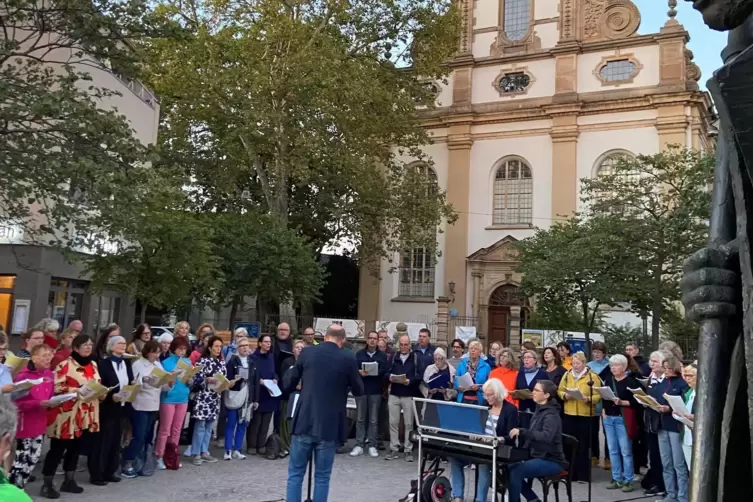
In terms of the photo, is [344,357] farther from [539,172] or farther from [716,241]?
[539,172]

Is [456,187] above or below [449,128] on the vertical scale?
below

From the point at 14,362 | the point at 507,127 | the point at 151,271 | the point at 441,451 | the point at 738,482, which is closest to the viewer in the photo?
the point at 738,482

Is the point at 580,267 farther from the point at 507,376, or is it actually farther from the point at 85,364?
the point at 85,364

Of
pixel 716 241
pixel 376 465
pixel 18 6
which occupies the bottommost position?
pixel 376 465

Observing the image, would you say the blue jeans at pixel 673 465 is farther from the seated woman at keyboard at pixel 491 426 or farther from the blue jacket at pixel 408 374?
the blue jacket at pixel 408 374

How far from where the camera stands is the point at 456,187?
1298 inches

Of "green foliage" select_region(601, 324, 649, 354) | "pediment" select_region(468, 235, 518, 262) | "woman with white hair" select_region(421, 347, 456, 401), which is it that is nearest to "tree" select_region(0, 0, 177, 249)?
"woman with white hair" select_region(421, 347, 456, 401)

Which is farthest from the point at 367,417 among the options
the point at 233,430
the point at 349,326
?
the point at 349,326

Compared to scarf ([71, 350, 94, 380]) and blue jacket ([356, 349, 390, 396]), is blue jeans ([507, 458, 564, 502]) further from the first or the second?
scarf ([71, 350, 94, 380])

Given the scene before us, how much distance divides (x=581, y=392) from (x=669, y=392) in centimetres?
108

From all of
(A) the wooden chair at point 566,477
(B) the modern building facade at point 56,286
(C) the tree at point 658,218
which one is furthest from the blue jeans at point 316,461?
(C) the tree at point 658,218

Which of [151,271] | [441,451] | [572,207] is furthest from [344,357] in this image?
[572,207]

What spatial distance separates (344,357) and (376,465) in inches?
150

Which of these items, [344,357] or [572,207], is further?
[572,207]
